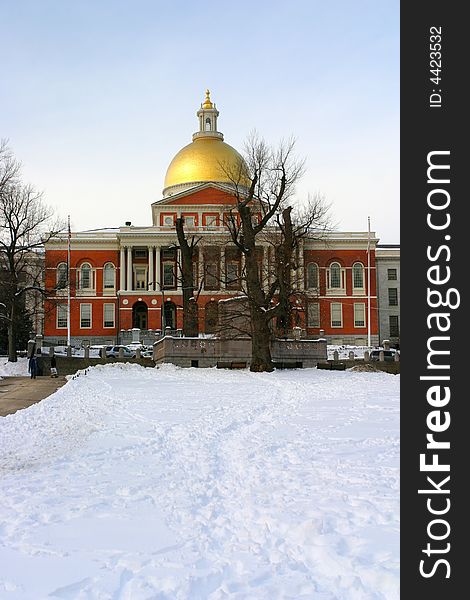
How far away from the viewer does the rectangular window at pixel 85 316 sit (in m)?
79.4

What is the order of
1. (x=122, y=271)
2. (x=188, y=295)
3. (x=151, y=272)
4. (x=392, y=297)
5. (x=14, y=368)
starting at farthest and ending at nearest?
(x=392, y=297) → (x=122, y=271) → (x=151, y=272) → (x=188, y=295) → (x=14, y=368)

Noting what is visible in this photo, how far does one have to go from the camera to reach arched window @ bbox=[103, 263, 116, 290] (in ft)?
264

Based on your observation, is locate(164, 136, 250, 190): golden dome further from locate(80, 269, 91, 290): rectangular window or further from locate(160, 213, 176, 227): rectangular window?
locate(80, 269, 91, 290): rectangular window

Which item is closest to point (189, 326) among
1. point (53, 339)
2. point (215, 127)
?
point (53, 339)

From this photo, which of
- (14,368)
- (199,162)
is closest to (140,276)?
(199,162)

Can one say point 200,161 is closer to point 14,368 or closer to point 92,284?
point 92,284

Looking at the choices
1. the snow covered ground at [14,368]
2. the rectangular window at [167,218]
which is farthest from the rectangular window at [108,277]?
the snow covered ground at [14,368]

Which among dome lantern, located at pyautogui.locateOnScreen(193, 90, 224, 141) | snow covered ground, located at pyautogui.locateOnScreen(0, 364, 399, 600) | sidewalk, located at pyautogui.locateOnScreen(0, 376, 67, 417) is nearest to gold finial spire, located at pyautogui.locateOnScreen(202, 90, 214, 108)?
dome lantern, located at pyautogui.locateOnScreen(193, 90, 224, 141)

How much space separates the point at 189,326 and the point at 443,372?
36.6 metres

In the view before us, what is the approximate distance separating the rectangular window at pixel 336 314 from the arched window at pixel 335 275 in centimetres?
219

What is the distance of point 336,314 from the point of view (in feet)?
268

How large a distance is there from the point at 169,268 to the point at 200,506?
74.1m

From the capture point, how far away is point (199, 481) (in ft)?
27.9

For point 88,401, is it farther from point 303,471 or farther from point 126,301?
point 126,301
